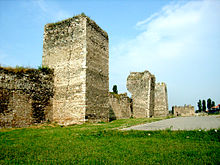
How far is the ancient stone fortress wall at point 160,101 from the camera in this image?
23984 millimetres

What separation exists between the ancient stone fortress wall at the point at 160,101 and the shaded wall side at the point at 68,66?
14.8 metres

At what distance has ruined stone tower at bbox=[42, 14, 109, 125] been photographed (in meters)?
11.7

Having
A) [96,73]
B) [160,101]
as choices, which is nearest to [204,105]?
[160,101]

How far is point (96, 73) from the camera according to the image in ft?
42.4

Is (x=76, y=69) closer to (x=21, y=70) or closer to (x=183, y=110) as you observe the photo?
(x=21, y=70)

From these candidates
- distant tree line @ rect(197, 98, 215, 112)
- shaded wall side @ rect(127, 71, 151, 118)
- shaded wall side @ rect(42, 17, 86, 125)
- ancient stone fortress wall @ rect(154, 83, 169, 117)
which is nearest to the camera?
shaded wall side @ rect(42, 17, 86, 125)

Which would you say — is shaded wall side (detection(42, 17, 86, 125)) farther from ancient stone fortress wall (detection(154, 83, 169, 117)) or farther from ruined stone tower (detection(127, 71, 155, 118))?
ancient stone fortress wall (detection(154, 83, 169, 117))

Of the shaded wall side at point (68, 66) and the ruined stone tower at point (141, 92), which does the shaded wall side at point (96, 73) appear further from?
the ruined stone tower at point (141, 92)

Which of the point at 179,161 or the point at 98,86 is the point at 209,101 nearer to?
the point at 98,86

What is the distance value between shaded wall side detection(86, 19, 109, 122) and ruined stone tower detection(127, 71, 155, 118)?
8167 mm

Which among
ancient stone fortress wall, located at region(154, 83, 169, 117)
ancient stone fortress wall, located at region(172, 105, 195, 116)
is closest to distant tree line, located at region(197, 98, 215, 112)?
ancient stone fortress wall, located at region(172, 105, 195, 116)

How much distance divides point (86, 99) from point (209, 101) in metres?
67.6

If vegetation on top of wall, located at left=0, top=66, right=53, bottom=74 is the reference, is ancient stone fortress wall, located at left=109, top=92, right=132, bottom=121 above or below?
below

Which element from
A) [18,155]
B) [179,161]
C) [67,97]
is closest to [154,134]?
[179,161]
